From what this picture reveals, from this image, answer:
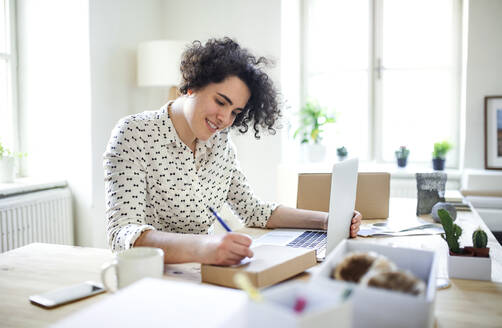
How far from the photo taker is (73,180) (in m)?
3.08

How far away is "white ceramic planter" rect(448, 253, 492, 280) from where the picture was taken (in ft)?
3.51

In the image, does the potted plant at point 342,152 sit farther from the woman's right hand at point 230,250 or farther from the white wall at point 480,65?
the woman's right hand at point 230,250

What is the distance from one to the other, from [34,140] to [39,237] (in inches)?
26.1

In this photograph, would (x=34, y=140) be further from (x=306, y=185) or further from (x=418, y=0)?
(x=418, y=0)

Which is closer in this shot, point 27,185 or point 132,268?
point 132,268

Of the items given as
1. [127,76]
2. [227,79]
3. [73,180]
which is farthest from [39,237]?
[227,79]

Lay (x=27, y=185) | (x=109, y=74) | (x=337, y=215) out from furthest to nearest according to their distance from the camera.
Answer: (x=109, y=74)
(x=27, y=185)
(x=337, y=215)

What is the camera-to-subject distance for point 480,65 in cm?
333

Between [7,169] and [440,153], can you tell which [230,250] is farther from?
[440,153]

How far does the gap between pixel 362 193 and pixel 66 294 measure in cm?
121

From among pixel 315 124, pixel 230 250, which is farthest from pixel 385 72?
pixel 230 250

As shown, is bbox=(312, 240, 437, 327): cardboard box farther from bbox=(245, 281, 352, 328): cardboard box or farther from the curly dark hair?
the curly dark hair

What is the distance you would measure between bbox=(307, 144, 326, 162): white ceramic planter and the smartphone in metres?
2.95

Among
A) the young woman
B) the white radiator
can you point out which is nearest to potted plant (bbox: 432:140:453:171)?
the young woman
